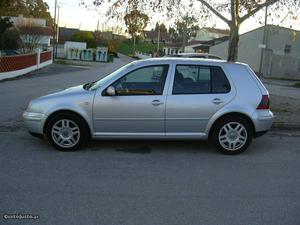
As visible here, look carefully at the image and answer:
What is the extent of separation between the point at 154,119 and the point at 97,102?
36.2 inches

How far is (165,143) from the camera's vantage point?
8.02 m

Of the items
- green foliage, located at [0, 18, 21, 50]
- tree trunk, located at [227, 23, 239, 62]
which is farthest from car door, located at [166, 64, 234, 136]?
green foliage, located at [0, 18, 21, 50]

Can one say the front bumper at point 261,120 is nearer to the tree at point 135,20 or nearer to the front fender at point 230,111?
the front fender at point 230,111

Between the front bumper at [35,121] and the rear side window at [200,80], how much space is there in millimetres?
2166

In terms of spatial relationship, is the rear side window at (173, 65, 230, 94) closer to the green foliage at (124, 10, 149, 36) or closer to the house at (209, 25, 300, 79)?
the green foliage at (124, 10, 149, 36)

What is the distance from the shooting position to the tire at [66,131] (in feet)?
23.6

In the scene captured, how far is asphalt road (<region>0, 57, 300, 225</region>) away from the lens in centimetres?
471

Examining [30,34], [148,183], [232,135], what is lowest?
[148,183]

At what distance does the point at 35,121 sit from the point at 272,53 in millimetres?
40442

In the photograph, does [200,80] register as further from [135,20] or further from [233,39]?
[135,20]

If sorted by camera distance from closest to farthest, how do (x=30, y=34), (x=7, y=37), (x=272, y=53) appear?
(x=7, y=37), (x=272, y=53), (x=30, y=34)

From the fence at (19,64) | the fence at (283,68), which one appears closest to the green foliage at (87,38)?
the fence at (283,68)

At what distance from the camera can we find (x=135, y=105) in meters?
7.12

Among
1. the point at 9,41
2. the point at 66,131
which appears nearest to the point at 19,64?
the point at 9,41
